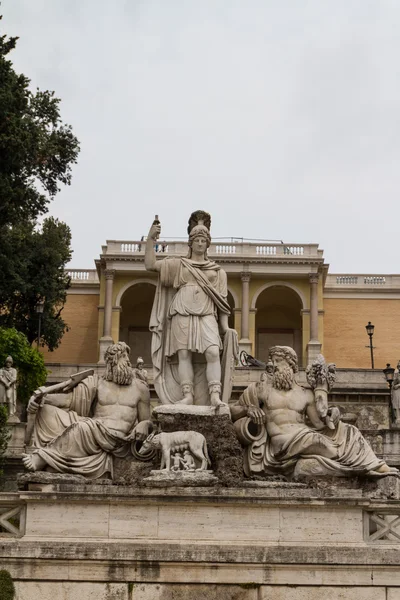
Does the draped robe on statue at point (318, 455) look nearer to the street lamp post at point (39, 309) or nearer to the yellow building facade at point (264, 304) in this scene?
the street lamp post at point (39, 309)

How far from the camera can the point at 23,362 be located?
27391 mm

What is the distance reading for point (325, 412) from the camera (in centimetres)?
1356

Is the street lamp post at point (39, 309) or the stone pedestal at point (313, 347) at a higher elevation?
the stone pedestal at point (313, 347)

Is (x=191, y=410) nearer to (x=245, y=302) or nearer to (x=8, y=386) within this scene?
(x=8, y=386)

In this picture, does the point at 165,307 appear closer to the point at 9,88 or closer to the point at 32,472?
the point at 32,472

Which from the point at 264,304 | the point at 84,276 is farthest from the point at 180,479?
the point at 84,276

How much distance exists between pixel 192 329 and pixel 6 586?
4000 millimetres

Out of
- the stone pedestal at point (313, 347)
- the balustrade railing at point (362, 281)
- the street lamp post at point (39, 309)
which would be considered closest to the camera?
the street lamp post at point (39, 309)

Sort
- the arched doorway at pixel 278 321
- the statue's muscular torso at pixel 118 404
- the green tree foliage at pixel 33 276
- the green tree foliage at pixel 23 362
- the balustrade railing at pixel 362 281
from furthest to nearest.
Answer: the balustrade railing at pixel 362 281 → the arched doorway at pixel 278 321 → the green tree foliage at pixel 33 276 → the green tree foliage at pixel 23 362 → the statue's muscular torso at pixel 118 404

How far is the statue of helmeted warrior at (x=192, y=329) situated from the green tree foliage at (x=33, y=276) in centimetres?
1738

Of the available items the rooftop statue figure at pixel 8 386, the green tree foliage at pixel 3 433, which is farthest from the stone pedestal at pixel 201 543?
the rooftop statue figure at pixel 8 386

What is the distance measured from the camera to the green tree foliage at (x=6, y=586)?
11.8 metres

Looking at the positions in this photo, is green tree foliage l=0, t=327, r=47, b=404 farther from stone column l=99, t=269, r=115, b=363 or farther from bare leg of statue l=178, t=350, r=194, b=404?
stone column l=99, t=269, r=115, b=363

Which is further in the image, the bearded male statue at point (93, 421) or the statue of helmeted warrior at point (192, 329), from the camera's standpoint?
the statue of helmeted warrior at point (192, 329)
